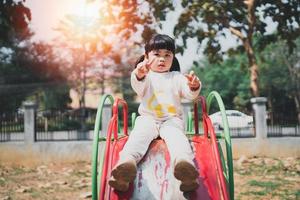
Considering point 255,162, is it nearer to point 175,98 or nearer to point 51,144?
point 51,144

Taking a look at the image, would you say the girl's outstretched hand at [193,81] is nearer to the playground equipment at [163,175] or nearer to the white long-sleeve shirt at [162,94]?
the white long-sleeve shirt at [162,94]

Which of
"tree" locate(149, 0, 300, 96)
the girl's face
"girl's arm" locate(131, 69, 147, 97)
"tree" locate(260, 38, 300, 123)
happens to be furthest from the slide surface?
"tree" locate(260, 38, 300, 123)

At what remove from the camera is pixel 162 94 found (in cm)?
311

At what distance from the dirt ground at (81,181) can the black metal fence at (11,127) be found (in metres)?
1.59

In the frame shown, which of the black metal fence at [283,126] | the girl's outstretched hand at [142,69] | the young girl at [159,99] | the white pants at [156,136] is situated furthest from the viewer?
the black metal fence at [283,126]

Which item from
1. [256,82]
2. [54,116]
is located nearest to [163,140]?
[256,82]

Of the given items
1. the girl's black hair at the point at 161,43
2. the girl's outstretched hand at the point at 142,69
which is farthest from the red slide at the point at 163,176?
the girl's black hair at the point at 161,43

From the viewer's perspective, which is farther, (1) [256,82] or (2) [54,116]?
(2) [54,116]

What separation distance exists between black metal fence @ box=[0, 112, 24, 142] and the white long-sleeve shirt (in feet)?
30.2

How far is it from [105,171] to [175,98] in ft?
2.55

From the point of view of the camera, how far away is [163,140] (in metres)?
3.01

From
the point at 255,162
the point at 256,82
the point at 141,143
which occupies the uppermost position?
the point at 256,82

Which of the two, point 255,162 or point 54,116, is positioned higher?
point 54,116

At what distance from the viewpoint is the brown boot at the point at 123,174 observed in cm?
251
